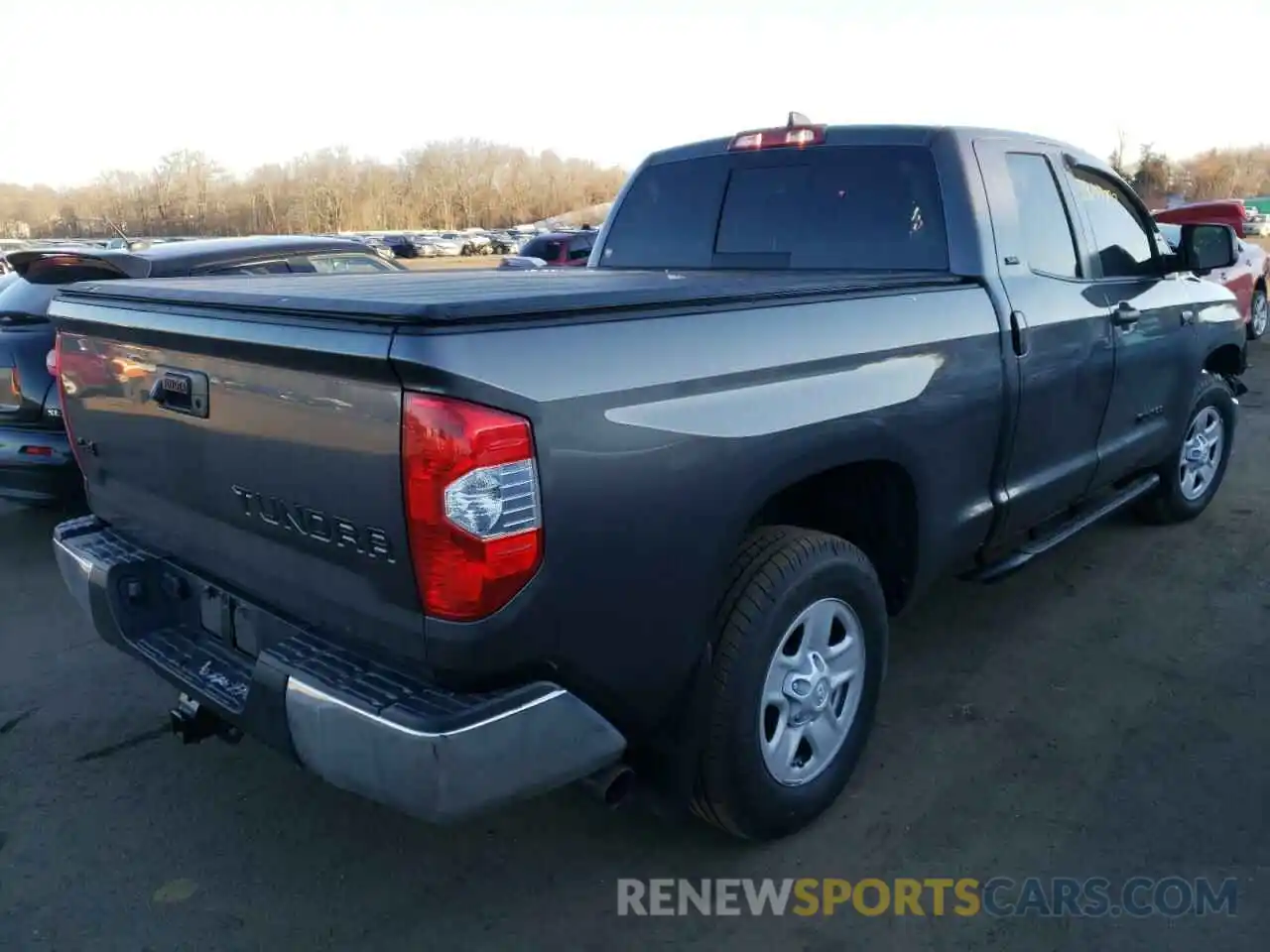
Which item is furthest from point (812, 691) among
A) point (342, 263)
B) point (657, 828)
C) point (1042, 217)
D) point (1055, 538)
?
point (342, 263)

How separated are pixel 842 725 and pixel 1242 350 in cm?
407

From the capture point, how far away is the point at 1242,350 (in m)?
5.74

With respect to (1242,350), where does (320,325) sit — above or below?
above

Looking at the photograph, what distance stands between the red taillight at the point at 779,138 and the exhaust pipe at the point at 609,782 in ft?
8.69

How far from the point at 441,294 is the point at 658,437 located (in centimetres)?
71

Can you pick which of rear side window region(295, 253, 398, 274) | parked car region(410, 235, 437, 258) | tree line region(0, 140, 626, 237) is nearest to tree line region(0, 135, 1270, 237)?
tree line region(0, 140, 626, 237)

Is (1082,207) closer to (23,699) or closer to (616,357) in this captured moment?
(616,357)

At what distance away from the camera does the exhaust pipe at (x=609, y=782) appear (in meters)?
2.43

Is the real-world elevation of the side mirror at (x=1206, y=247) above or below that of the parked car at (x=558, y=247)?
above

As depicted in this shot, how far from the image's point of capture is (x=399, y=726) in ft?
6.84

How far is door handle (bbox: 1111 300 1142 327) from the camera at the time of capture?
4.20 meters

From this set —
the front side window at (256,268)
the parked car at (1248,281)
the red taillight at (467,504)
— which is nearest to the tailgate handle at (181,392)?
the red taillight at (467,504)

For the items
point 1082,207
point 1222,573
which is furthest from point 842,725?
point 1222,573

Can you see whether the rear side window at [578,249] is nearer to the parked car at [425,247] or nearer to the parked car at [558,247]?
the parked car at [558,247]
